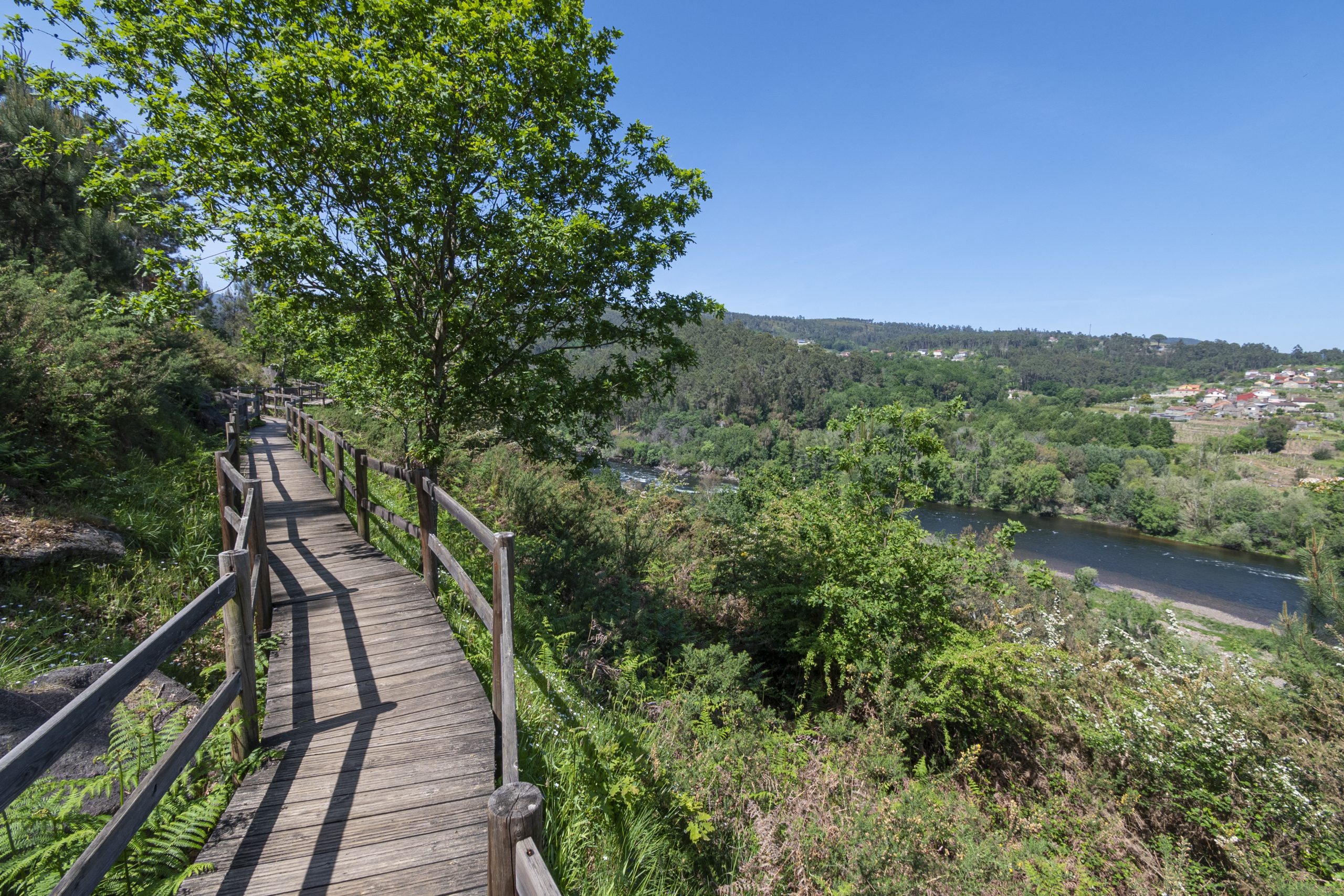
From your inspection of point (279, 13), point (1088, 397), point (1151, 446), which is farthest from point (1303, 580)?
point (1088, 397)

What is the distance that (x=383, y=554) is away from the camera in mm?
6863

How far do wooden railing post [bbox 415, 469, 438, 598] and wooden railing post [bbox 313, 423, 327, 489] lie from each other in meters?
5.60

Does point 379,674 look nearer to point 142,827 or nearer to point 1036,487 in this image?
point 142,827

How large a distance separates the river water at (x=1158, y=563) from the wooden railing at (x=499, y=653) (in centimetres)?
2564

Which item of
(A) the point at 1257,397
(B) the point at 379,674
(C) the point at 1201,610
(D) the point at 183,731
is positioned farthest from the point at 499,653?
(A) the point at 1257,397

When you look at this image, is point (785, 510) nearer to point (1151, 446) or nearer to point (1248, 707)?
point (1248, 707)

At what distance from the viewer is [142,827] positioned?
2.53 meters

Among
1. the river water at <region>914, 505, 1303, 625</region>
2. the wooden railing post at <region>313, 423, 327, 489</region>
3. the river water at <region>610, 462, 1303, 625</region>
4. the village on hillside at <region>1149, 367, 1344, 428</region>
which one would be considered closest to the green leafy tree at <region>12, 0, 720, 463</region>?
the wooden railing post at <region>313, 423, 327, 489</region>

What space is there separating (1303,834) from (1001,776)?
2.63m

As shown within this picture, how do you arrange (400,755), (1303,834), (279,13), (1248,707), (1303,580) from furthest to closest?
1. (1303,580)
2. (1248,707)
3. (279,13)
4. (1303,834)
5. (400,755)

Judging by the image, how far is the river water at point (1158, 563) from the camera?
132 ft

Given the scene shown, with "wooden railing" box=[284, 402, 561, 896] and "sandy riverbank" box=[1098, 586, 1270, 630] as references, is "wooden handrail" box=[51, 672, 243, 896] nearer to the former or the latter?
"wooden railing" box=[284, 402, 561, 896]

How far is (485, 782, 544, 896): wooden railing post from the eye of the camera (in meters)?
1.72

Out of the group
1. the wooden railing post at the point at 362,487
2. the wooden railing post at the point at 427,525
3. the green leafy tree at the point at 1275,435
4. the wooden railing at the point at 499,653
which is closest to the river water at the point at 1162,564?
the wooden railing post at the point at 362,487
